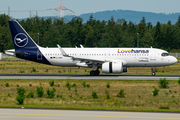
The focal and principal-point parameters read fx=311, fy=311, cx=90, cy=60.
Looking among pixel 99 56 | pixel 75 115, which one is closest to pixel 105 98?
pixel 75 115

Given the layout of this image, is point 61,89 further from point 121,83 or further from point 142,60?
point 142,60

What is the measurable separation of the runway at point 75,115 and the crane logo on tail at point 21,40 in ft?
85.3

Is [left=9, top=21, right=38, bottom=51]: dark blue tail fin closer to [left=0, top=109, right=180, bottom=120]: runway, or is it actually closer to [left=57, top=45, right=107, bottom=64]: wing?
[left=57, top=45, right=107, bottom=64]: wing

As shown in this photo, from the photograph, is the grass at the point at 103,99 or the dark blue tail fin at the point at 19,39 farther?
the dark blue tail fin at the point at 19,39

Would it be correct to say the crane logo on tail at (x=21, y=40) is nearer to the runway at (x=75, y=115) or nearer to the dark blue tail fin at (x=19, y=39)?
the dark blue tail fin at (x=19, y=39)

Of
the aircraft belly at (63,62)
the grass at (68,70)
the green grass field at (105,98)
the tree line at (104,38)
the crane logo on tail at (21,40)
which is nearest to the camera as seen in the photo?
the green grass field at (105,98)

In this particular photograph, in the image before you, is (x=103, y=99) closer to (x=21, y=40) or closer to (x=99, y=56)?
(x=99, y=56)

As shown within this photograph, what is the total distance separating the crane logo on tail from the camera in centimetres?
4219

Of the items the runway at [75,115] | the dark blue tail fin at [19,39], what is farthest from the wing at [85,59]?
the runway at [75,115]

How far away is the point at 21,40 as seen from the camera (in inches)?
1662

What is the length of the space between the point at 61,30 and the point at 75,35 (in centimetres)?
1748

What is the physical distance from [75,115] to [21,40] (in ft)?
92.9

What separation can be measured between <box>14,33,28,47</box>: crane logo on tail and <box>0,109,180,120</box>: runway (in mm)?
26007

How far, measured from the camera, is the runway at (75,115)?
1513 cm
